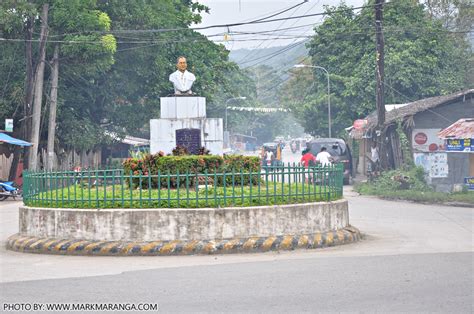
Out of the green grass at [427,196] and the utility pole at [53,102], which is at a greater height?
the utility pole at [53,102]

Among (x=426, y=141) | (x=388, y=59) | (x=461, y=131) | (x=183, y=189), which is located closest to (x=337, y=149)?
(x=426, y=141)

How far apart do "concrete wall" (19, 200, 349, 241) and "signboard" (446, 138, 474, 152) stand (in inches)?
618

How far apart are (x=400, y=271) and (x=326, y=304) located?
8.12ft

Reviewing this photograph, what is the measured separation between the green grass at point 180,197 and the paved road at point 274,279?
3.77 ft

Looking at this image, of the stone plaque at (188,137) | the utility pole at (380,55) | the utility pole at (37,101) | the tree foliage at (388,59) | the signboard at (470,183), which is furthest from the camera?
the tree foliage at (388,59)

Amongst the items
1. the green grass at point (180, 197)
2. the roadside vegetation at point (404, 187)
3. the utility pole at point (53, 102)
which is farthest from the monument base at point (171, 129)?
the utility pole at point (53, 102)

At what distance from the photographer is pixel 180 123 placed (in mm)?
22406

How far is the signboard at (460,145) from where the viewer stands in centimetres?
2839

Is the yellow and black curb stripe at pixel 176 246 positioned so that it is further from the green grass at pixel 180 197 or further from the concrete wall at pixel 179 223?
the green grass at pixel 180 197

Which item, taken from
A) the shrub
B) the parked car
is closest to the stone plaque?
the shrub

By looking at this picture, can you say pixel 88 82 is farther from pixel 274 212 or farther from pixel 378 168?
pixel 274 212

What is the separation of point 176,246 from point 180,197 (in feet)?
3.21

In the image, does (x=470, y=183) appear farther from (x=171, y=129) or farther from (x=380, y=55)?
(x=171, y=129)

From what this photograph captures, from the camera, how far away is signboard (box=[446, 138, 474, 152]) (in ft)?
93.1
